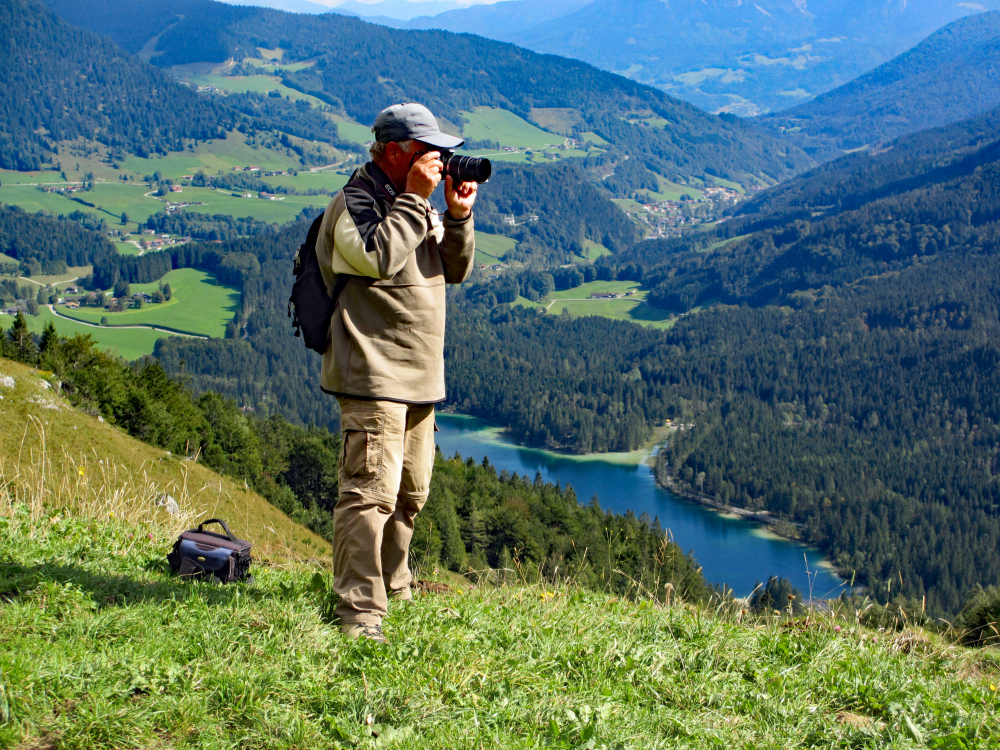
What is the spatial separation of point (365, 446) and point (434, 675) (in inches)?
41.9

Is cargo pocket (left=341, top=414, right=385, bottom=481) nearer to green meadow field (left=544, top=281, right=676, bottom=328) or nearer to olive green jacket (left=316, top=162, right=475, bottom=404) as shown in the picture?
olive green jacket (left=316, top=162, right=475, bottom=404)

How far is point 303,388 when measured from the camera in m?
119

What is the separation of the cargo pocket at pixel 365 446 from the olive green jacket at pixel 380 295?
4.7 inches

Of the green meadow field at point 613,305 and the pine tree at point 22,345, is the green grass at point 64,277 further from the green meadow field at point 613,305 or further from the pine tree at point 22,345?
the pine tree at point 22,345

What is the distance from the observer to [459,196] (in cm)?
389

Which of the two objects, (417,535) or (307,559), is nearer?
(307,559)

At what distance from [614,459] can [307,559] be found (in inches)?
4014

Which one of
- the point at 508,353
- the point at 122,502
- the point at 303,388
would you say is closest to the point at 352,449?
the point at 122,502

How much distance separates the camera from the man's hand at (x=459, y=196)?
3891 mm

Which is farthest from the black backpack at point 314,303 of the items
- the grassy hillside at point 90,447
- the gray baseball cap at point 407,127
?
the grassy hillside at point 90,447

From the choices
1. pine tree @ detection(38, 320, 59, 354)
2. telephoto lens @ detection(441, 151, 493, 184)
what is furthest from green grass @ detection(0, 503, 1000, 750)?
pine tree @ detection(38, 320, 59, 354)

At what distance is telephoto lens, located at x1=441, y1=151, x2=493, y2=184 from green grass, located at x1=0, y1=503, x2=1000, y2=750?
214 centimetres

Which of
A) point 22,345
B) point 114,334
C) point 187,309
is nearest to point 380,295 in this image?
point 22,345

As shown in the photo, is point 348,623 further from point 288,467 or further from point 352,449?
point 288,467
